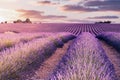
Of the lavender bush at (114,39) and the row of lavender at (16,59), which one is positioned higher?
the row of lavender at (16,59)

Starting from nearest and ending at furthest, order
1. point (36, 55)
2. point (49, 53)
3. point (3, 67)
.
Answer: point (3, 67) → point (36, 55) → point (49, 53)

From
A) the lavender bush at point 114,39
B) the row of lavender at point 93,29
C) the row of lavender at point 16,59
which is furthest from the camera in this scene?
the row of lavender at point 93,29

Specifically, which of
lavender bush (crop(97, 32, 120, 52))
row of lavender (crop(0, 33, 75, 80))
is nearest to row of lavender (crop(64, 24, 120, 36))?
lavender bush (crop(97, 32, 120, 52))

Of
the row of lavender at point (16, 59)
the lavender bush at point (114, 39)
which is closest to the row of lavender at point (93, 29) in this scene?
the lavender bush at point (114, 39)

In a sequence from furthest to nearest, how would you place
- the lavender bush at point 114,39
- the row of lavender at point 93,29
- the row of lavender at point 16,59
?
the row of lavender at point 93,29 → the lavender bush at point 114,39 → the row of lavender at point 16,59

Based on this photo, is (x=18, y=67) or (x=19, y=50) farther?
(x=19, y=50)

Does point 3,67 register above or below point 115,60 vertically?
above

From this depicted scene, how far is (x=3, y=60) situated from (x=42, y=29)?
87.7ft

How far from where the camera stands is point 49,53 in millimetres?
15117

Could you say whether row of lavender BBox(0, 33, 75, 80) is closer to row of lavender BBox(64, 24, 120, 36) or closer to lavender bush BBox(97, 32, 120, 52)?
lavender bush BBox(97, 32, 120, 52)

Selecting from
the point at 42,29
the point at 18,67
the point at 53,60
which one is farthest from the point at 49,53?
the point at 42,29

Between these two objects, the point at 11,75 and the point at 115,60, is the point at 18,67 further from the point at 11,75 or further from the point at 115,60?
the point at 115,60

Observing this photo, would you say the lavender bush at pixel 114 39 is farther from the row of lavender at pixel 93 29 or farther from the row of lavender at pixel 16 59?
the row of lavender at pixel 16 59

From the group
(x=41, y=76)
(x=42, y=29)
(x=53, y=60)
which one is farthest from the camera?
(x=42, y=29)
